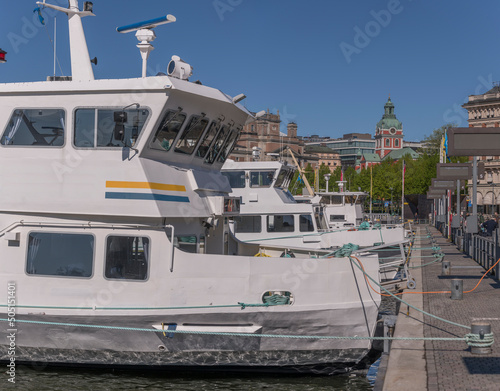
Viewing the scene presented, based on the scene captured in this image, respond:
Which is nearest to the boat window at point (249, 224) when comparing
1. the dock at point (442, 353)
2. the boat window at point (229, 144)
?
the dock at point (442, 353)

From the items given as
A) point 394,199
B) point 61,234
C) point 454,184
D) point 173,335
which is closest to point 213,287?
point 173,335

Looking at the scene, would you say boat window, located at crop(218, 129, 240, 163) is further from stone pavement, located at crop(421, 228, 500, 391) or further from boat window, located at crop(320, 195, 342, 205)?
boat window, located at crop(320, 195, 342, 205)

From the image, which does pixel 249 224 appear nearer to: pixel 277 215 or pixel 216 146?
pixel 277 215

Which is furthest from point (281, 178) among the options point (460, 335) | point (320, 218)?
point (460, 335)

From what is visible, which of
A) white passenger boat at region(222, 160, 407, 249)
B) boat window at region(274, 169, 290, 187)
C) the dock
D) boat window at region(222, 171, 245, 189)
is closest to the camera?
the dock

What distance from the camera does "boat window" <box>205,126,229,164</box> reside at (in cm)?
1362

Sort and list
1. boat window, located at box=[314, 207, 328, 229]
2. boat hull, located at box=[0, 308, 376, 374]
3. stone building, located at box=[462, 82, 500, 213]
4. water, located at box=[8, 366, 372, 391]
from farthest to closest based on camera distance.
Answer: stone building, located at box=[462, 82, 500, 213] → boat window, located at box=[314, 207, 328, 229] → water, located at box=[8, 366, 372, 391] → boat hull, located at box=[0, 308, 376, 374]

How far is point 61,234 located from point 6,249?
3.54 ft

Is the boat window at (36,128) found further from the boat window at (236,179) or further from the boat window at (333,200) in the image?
the boat window at (333,200)

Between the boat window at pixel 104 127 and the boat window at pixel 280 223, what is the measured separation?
39.9ft

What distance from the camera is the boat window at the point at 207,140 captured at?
43.1ft

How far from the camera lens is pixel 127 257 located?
1173 cm

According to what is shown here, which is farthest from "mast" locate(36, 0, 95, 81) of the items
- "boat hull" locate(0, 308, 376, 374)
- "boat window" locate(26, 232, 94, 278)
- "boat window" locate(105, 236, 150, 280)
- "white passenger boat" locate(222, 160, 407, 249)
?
"white passenger boat" locate(222, 160, 407, 249)

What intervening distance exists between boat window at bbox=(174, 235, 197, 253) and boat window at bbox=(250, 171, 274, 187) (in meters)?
11.8
